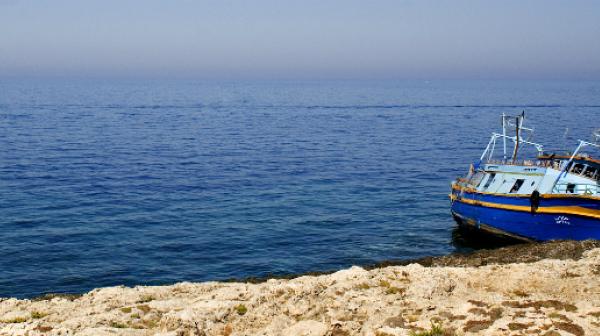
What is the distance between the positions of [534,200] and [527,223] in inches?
63.7

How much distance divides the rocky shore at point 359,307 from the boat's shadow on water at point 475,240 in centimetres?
1902

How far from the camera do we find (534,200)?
33188 millimetres

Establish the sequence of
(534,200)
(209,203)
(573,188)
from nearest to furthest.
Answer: (534,200) → (573,188) → (209,203)

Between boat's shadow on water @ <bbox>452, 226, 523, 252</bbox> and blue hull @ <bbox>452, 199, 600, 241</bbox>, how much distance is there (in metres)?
0.42

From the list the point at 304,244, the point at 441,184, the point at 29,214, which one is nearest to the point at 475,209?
the point at 304,244

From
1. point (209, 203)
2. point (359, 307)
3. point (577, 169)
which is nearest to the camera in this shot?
point (359, 307)

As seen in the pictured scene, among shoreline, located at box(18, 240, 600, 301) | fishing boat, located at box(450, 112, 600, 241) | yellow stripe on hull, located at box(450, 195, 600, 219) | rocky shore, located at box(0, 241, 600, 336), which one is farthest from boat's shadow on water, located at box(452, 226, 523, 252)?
rocky shore, located at box(0, 241, 600, 336)

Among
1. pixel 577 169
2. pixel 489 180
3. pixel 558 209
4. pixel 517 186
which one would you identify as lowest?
pixel 558 209

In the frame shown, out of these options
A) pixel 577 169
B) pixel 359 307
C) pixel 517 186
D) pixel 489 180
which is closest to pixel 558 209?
pixel 517 186

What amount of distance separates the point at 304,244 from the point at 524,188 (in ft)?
46.0

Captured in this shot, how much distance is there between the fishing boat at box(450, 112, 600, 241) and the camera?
31.8 meters

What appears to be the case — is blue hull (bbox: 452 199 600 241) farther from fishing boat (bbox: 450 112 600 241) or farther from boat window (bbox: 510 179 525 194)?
boat window (bbox: 510 179 525 194)

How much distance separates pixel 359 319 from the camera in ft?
44.4

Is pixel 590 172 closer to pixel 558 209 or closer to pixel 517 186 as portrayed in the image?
pixel 517 186
